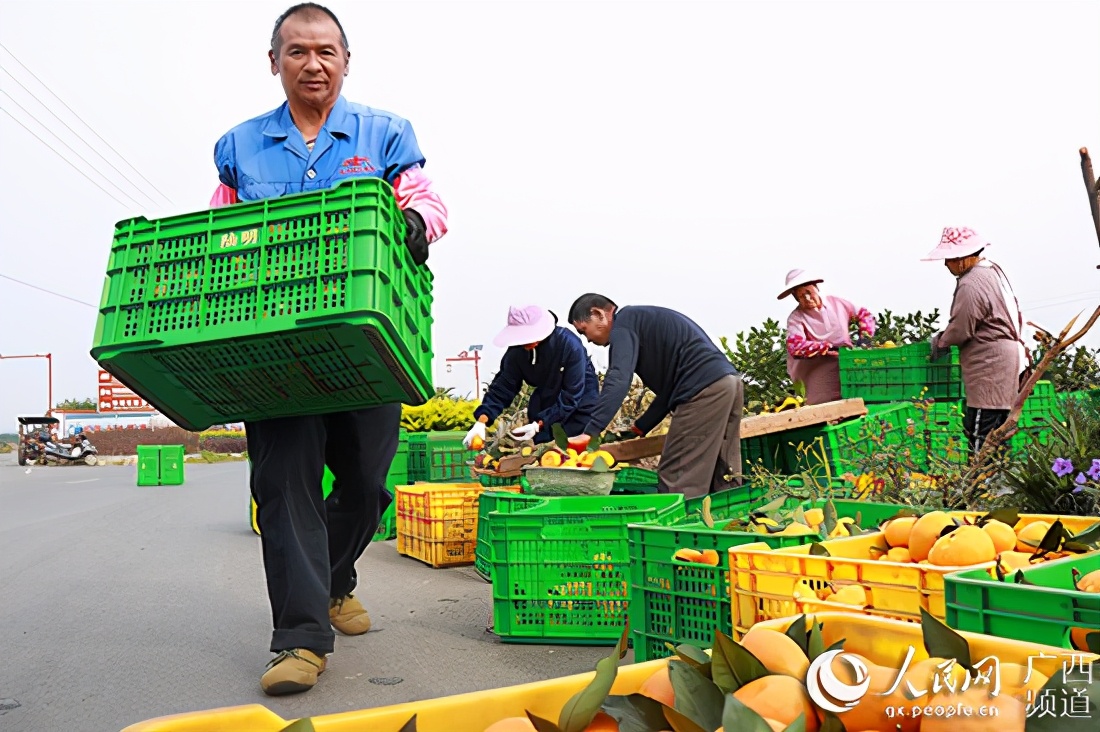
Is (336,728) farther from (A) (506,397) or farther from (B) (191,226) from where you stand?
(A) (506,397)

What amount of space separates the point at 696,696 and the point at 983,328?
7.57 metres

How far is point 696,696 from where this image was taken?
1.34 m

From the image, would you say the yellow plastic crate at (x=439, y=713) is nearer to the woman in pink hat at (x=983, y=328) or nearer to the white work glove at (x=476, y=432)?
the white work glove at (x=476, y=432)

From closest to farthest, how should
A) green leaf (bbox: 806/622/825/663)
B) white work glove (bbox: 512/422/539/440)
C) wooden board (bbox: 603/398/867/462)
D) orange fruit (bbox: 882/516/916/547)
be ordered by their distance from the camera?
green leaf (bbox: 806/622/825/663) → orange fruit (bbox: 882/516/916/547) → wooden board (bbox: 603/398/867/462) → white work glove (bbox: 512/422/539/440)

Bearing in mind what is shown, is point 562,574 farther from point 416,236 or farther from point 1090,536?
point 1090,536

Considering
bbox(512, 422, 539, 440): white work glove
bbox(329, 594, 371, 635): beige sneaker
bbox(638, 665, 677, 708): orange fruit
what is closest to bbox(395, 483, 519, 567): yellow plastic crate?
bbox(512, 422, 539, 440): white work glove

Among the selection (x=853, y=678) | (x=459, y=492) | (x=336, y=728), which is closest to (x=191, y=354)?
(x=336, y=728)

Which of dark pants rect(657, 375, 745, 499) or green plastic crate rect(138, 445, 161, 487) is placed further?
green plastic crate rect(138, 445, 161, 487)

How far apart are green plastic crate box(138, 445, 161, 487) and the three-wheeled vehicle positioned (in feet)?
66.4

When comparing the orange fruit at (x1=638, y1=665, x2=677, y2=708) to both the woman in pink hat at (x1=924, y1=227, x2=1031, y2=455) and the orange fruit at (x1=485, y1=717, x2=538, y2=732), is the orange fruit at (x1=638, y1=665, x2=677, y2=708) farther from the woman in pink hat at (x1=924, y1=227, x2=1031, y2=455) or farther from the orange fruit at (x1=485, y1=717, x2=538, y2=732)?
the woman in pink hat at (x1=924, y1=227, x2=1031, y2=455)

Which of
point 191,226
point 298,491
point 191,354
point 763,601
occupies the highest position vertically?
point 191,226

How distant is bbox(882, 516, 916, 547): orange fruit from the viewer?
3117mm

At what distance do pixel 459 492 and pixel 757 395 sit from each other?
466 cm

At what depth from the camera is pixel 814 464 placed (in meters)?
7.46
